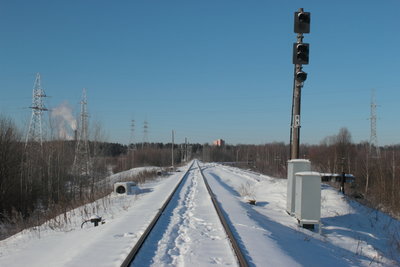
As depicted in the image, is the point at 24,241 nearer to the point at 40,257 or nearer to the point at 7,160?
the point at 40,257

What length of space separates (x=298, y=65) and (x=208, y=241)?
6.62 m

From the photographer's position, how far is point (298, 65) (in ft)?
37.0

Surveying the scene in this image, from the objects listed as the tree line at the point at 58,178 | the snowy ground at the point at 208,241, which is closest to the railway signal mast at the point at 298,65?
the snowy ground at the point at 208,241

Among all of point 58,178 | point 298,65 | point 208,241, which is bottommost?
point 58,178

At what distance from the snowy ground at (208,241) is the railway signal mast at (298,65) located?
259cm

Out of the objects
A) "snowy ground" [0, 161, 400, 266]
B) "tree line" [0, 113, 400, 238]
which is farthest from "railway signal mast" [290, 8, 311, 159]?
"tree line" [0, 113, 400, 238]

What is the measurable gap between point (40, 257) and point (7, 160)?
1812 cm

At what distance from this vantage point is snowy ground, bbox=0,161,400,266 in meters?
6.15

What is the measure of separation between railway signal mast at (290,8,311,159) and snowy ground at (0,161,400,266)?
2594 mm

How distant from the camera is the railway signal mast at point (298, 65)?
34.1 ft

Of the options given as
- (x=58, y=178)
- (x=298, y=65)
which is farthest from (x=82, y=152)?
(x=298, y=65)

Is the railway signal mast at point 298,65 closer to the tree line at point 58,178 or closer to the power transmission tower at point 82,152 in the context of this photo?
the tree line at point 58,178

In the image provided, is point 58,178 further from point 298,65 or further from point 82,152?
point 298,65

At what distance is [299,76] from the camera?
1102cm
